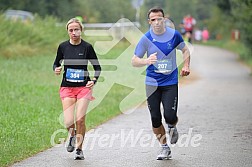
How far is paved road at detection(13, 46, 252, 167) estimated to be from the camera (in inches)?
391

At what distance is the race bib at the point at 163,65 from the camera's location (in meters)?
9.92

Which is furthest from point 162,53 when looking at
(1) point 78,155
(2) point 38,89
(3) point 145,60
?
(2) point 38,89

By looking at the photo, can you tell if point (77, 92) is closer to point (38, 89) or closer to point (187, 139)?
point (187, 139)

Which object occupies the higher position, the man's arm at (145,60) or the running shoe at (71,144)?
the man's arm at (145,60)

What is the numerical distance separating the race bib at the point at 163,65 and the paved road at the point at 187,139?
4.14ft

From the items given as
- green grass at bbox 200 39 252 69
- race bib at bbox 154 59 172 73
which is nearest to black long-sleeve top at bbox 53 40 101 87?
race bib at bbox 154 59 172 73

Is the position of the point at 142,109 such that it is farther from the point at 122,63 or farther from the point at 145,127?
the point at 122,63

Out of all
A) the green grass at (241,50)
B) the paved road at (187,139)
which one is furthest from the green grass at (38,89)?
the green grass at (241,50)

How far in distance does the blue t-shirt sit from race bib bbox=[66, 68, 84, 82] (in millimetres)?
839

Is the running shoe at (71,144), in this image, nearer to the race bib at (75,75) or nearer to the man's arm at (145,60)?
the race bib at (75,75)

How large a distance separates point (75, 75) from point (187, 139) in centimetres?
284

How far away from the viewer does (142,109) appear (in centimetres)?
1705

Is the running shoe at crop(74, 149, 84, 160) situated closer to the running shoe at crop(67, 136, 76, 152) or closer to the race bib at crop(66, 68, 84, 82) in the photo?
the running shoe at crop(67, 136, 76, 152)

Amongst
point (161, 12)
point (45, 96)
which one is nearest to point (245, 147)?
point (161, 12)
